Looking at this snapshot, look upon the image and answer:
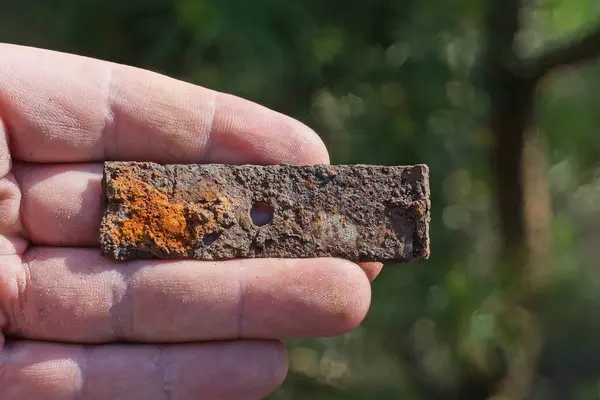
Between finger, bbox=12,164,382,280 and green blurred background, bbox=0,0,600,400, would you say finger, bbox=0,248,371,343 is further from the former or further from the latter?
green blurred background, bbox=0,0,600,400

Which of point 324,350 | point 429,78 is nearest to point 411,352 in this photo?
point 324,350

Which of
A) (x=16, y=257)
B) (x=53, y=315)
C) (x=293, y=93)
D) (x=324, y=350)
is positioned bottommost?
(x=324, y=350)

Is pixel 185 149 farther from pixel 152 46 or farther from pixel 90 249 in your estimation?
pixel 152 46

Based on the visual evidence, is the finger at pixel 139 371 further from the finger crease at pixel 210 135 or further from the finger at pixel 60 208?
the finger crease at pixel 210 135

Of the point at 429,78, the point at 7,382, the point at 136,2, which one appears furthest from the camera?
the point at 429,78

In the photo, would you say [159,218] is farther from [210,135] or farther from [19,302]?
[19,302]

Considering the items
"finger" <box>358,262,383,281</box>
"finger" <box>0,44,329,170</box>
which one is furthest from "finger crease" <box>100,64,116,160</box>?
"finger" <box>358,262,383,281</box>

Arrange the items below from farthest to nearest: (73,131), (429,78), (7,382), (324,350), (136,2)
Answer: (324,350) → (429,78) → (136,2) → (73,131) → (7,382)
